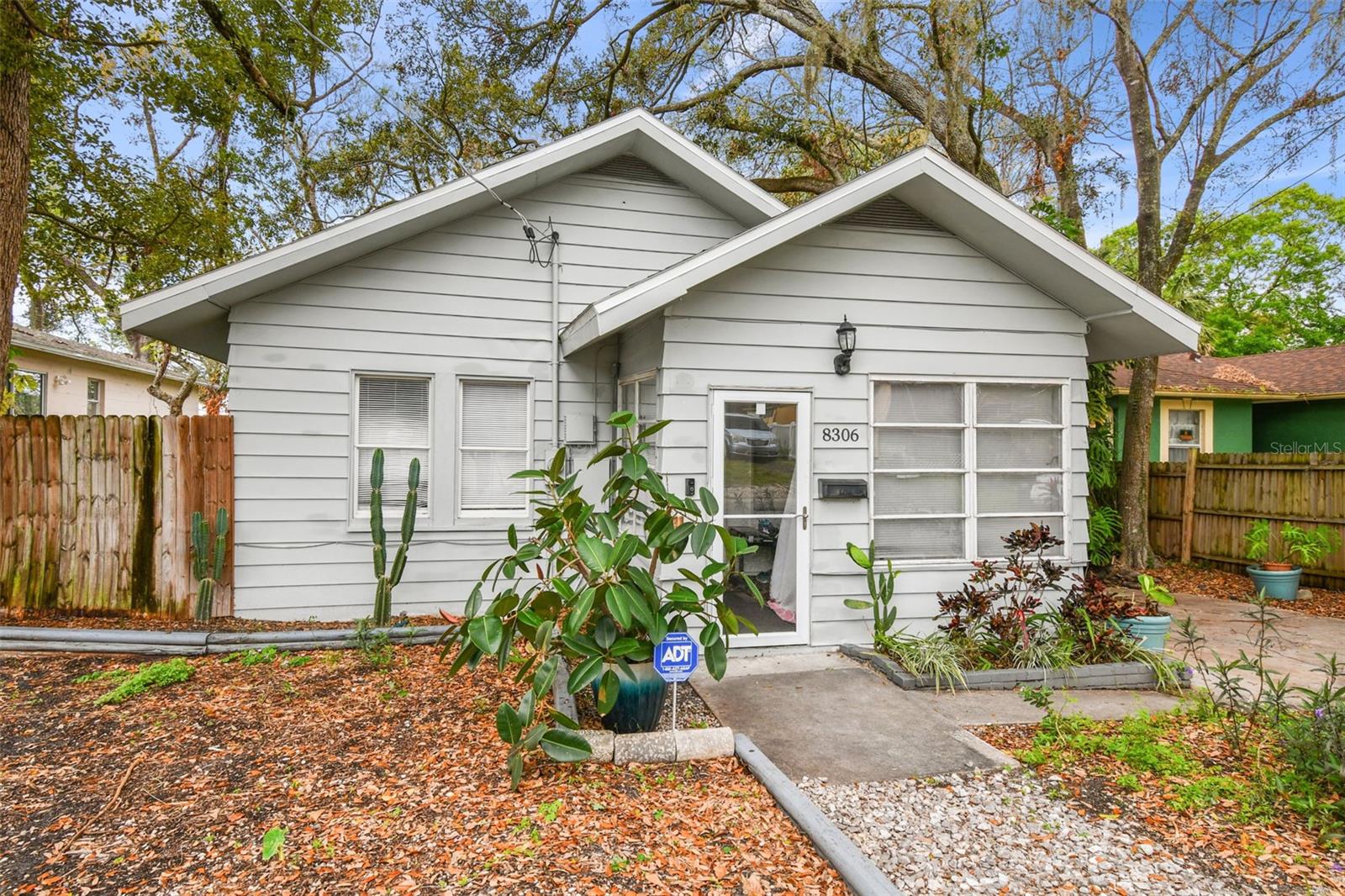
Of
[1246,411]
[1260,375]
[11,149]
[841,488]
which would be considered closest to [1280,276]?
[1260,375]

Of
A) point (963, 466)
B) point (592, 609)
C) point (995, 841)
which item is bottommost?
point (995, 841)

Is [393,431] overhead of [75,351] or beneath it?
beneath

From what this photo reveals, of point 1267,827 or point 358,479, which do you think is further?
point 358,479

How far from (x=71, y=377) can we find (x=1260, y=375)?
25909 mm

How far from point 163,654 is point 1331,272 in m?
33.5

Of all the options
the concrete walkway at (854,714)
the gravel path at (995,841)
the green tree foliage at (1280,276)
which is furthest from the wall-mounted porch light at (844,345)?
the green tree foliage at (1280,276)

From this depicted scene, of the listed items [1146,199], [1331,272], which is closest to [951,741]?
[1146,199]

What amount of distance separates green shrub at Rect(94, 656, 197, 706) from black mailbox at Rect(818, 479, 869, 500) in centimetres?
483

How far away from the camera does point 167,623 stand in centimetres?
586

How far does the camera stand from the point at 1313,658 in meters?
5.67

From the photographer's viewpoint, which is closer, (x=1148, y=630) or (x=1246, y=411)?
(x=1148, y=630)

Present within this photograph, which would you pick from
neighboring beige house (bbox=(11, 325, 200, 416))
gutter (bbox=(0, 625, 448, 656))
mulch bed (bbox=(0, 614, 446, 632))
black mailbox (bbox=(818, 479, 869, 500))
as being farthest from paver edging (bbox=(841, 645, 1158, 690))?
neighboring beige house (bbox=(11, 325, 200, 416))

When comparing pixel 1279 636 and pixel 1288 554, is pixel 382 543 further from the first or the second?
pixel 1288 554

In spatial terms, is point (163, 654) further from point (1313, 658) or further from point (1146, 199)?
point (1146, 199)
